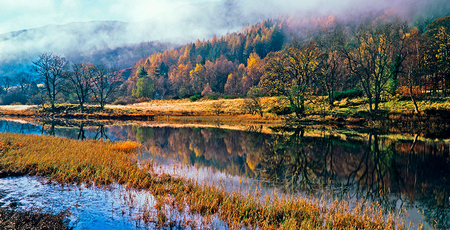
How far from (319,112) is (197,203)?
151 feet

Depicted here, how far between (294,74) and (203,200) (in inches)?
1763

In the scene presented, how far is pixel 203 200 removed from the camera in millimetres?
8547

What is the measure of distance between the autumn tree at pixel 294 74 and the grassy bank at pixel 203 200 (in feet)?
125

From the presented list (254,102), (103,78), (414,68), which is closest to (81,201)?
(254,102)

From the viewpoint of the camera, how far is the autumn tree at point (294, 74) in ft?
152

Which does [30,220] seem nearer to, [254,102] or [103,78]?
[254,102]

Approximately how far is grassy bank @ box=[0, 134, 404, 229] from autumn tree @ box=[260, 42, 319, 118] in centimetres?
3813

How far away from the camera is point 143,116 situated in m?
67.1

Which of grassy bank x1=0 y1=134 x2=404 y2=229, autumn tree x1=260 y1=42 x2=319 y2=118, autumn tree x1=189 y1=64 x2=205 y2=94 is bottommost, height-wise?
grassy bank x1=0 y1=134 x2=404 y2=229

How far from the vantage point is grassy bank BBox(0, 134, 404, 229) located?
726cm

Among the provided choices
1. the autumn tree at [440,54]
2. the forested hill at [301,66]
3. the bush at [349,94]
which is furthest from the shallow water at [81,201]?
the bush at [349,94]

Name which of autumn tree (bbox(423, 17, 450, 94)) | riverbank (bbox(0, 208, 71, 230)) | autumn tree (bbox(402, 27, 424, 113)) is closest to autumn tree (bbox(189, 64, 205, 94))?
autumn tree (bbox(402, 27, 424, 113))

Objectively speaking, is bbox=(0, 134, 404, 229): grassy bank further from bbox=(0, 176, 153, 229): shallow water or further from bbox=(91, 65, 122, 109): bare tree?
bbox=(91, 65, 122, 109): bare tree

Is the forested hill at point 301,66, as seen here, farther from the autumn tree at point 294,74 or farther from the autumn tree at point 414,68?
the autumn tree at point 414,68
